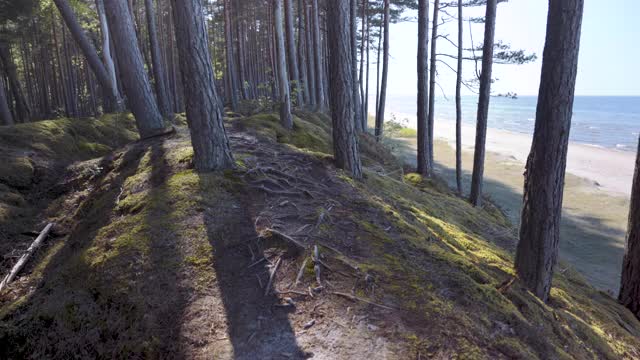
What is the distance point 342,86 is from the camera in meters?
6.06

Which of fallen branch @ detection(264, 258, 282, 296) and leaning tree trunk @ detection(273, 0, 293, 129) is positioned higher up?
leaning tree trunk @ detection(273, 0, 293, 129)

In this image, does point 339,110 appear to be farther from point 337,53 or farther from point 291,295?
point 291,295

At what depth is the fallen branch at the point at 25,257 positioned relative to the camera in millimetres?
4320

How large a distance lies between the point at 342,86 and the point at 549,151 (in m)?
2.86

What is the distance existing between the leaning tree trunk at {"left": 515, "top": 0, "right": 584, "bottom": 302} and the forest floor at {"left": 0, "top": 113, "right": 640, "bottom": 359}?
0.38 meters

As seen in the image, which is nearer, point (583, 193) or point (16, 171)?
point (16, 171)

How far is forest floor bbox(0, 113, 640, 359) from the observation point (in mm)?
3047

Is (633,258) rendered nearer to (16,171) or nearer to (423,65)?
(423,65)

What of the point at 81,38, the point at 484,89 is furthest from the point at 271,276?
the point at 81,38

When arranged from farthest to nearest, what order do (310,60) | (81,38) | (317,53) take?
(310,60) < (317,53) < (81,38)

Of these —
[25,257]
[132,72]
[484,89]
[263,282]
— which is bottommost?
[25,257]

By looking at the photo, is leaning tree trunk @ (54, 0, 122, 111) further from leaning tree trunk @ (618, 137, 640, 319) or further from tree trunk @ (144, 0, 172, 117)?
leaning tree trunk @ (618, 137, 640, 319)

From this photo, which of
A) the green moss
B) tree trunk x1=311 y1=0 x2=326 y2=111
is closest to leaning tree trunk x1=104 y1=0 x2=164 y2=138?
the green moss

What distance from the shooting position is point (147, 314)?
3.26m
